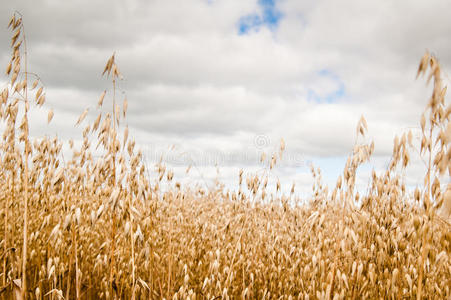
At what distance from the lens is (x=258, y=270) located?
140 inches

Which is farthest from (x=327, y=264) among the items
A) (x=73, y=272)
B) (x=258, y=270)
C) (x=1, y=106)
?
(x=1, y=106)

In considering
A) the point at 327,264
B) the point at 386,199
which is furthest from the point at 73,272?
the point at 386,199

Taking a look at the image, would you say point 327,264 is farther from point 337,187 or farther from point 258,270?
Result: point 337,187

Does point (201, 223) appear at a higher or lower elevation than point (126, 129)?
lower

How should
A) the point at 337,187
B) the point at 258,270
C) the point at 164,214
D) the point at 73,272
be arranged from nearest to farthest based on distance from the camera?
the point at 337,187 → the point at 73,272 → the point at 258,270 → the point at 164,214

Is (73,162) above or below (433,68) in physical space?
below

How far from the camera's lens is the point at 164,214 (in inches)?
154

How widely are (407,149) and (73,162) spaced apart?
4272 mm

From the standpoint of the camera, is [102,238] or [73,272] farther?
[102,238]

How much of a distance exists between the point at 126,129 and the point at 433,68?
1842mm

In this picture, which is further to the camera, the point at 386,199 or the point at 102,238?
the point at 102,238

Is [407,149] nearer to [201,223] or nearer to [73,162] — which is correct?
[201,223]

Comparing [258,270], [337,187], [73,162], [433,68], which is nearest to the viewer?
[433,68]

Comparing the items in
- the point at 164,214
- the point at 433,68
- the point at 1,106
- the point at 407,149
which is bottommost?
the point at 164,214
